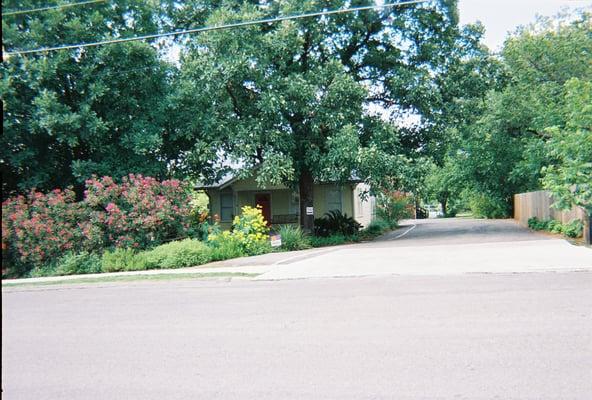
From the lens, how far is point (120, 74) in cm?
Result: 1817

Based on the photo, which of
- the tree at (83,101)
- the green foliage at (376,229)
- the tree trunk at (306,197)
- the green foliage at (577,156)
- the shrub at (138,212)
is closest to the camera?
the green foliage at (577,156)

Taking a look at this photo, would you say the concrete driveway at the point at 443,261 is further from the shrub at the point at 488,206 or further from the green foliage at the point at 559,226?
the shrub at the point at 488,206

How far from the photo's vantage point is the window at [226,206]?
94.5 ft

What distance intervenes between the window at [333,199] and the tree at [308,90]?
554cm

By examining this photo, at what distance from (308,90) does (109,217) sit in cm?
891

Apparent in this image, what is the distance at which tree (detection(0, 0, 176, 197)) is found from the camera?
16.2 meters

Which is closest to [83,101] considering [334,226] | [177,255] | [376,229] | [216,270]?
[177,255]

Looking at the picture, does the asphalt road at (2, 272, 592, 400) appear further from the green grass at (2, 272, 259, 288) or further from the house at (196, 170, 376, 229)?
the house at (196, 170, 376, 229)

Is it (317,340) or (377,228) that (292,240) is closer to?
(377,228)

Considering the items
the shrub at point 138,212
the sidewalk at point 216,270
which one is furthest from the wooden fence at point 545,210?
the shrub at point 138,212

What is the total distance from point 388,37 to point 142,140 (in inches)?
511

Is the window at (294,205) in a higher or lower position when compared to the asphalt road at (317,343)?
higher

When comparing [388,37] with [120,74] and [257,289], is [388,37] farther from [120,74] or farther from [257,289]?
[257,289]

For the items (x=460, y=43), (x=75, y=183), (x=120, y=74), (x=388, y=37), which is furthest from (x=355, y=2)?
(x=75, y=183)
